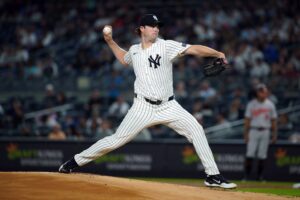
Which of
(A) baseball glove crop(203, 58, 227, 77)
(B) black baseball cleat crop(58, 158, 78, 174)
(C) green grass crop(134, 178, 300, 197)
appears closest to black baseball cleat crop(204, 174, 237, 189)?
(A) baseball glove crop(203, 58, 227, 77)

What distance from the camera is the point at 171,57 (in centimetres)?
949

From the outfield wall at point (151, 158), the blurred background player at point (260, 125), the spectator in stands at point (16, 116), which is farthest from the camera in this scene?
the spectator in stands at point (16, 116)

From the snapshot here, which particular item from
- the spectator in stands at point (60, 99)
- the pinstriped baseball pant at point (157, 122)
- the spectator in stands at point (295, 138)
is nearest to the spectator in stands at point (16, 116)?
the spectator in stands at point (60, 99)

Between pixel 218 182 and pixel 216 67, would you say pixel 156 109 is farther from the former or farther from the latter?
pixel 218 182

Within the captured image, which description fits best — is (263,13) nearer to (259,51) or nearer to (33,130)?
(259,51)

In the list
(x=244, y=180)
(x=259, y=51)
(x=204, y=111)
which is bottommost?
(x=244, y=180)

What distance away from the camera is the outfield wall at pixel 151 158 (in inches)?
645

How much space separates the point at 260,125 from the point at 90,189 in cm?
758

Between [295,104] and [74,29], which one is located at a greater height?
[74,29]

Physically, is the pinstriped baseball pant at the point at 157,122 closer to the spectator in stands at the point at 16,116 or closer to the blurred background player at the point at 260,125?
the blurred background player at the point at 260,125

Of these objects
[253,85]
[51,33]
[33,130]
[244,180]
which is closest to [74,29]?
[51,33]

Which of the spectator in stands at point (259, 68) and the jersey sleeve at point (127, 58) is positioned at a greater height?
the spectator in stands at point (259, 68)

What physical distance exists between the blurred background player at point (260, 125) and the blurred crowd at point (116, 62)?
6.02 ft

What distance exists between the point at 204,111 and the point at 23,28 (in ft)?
29.3
